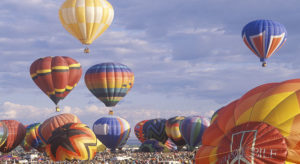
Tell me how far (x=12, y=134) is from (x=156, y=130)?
20967 millimetres

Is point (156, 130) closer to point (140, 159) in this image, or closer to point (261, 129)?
point (140, 159)

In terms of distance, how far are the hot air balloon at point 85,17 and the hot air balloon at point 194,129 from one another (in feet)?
41.2

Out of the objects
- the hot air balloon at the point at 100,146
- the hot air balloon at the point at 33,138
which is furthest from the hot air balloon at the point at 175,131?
the hot air balloon at the point at 33,138

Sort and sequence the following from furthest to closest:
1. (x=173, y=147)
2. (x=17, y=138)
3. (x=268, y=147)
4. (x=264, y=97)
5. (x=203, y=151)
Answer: (x=173, y=147) < (x=17, y=138) < (x=203, y=151) < (x=264, y=97) < (x=268, y=147)

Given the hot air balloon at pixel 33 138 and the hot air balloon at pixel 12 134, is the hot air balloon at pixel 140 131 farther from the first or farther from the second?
the hot air balloon at pixel 12 134

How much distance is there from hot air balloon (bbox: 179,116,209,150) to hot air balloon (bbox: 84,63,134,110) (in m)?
7.71

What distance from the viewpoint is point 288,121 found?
1135 cm

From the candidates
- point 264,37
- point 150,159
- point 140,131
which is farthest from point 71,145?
point 140,131

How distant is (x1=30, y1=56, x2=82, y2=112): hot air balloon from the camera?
44.8 meters

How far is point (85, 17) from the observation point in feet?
138

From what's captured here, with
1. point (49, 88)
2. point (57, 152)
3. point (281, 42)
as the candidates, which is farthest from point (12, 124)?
point (281, 42)

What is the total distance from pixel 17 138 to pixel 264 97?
35635 millimetres

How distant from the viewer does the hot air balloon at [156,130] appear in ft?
194

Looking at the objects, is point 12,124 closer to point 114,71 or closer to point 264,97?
point 114,71
